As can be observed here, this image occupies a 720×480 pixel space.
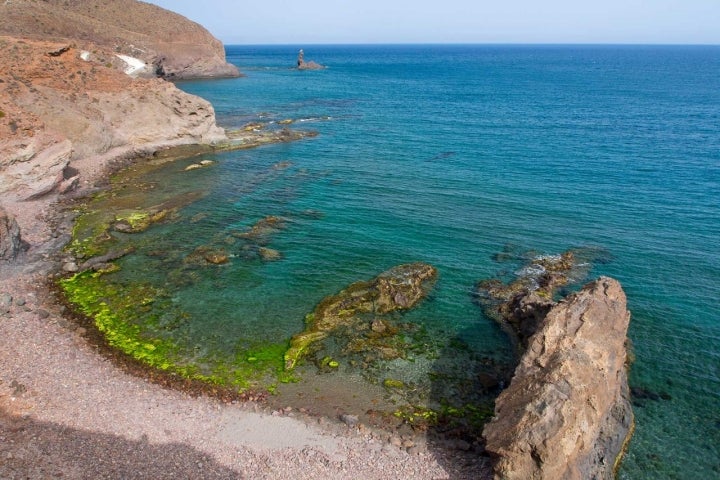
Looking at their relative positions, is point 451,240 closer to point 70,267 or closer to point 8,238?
point 70,267

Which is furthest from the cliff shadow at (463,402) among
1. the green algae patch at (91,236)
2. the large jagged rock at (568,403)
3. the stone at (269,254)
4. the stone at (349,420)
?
the green algae patch at (91,236)

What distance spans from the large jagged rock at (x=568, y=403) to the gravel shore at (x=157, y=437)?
9.08 ft

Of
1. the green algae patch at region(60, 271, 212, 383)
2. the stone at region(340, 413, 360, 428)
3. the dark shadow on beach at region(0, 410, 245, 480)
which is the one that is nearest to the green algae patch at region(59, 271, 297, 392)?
the green algae patch at region(60, 271, 212, 383)

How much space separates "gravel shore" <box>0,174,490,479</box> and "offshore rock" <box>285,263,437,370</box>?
20.4 feet

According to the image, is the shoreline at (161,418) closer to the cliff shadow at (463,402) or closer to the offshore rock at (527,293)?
the cliff shadow at (463,402)

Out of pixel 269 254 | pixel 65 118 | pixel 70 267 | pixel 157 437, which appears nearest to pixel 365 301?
pixel 269 254

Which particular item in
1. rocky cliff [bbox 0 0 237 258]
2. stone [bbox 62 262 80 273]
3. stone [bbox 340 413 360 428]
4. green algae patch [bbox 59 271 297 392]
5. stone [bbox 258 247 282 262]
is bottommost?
stone [bbox 340 413 360 428]

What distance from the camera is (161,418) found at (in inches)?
941

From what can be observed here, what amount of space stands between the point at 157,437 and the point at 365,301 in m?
15.8

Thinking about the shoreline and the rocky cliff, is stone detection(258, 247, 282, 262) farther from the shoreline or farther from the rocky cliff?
the rocky cliff

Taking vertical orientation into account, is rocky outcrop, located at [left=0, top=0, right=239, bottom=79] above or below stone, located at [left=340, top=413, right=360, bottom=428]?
above

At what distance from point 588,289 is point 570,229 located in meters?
20.6

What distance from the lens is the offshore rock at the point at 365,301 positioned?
30.9 m

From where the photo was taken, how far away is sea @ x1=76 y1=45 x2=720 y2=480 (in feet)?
89.2
